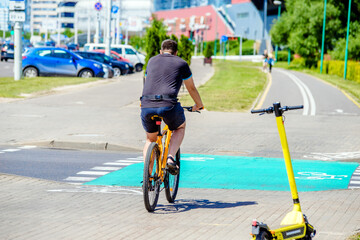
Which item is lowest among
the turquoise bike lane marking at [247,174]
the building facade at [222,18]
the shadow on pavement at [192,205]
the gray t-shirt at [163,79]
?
the turquoise bike lane marking at [247,174]

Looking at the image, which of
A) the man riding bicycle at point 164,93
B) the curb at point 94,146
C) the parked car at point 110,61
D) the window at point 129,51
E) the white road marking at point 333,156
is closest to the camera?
the man riding bicycle at point 164,93

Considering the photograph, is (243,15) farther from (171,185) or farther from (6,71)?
(171,185)

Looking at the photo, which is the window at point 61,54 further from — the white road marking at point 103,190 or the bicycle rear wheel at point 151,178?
the bicycle rear wheel at point 151,178

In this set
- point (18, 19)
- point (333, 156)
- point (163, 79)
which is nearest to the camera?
point (163, 79)

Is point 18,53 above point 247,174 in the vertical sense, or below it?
above

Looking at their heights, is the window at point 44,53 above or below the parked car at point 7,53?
above

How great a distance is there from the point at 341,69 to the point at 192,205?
51.9 meters

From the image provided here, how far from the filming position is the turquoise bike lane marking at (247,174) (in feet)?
30.8

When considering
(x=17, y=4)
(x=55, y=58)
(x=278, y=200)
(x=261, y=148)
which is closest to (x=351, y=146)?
(x=261, y=148)

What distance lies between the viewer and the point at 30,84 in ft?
96.4

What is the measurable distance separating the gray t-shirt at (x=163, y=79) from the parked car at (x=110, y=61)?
34862 mm

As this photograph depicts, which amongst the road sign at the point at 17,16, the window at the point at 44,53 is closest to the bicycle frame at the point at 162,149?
the road sign at the point at 17,16

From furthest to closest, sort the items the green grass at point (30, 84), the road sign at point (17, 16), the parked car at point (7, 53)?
the parked car at point (7, 53) < the road sign at point (17, 16) < the green grass at point (30, 84)

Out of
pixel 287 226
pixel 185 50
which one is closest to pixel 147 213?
pixel 287 226
